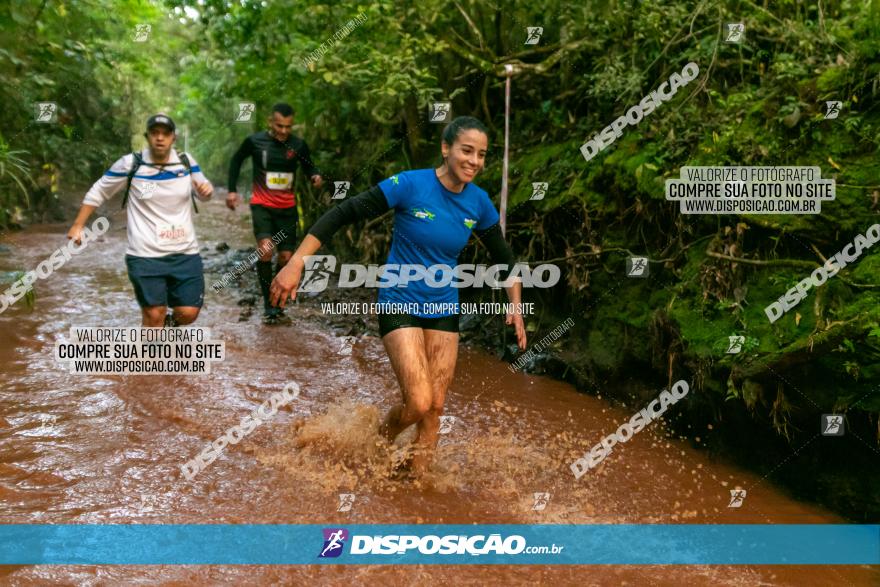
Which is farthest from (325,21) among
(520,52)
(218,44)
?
(520,52)

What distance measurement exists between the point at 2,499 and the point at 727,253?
4.95 m

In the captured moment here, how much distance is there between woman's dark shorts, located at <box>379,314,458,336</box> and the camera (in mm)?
4316

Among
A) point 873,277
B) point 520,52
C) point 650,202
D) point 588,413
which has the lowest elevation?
point 588,413

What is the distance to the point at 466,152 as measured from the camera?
4.16 m

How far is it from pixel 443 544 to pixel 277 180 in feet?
17.8

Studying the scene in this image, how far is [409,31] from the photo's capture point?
337 inches

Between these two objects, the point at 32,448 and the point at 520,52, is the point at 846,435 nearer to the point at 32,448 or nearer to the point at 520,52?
the point at 32,448

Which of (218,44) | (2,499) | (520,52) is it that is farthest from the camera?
(218,44)

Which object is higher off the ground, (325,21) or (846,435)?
(325,21)
